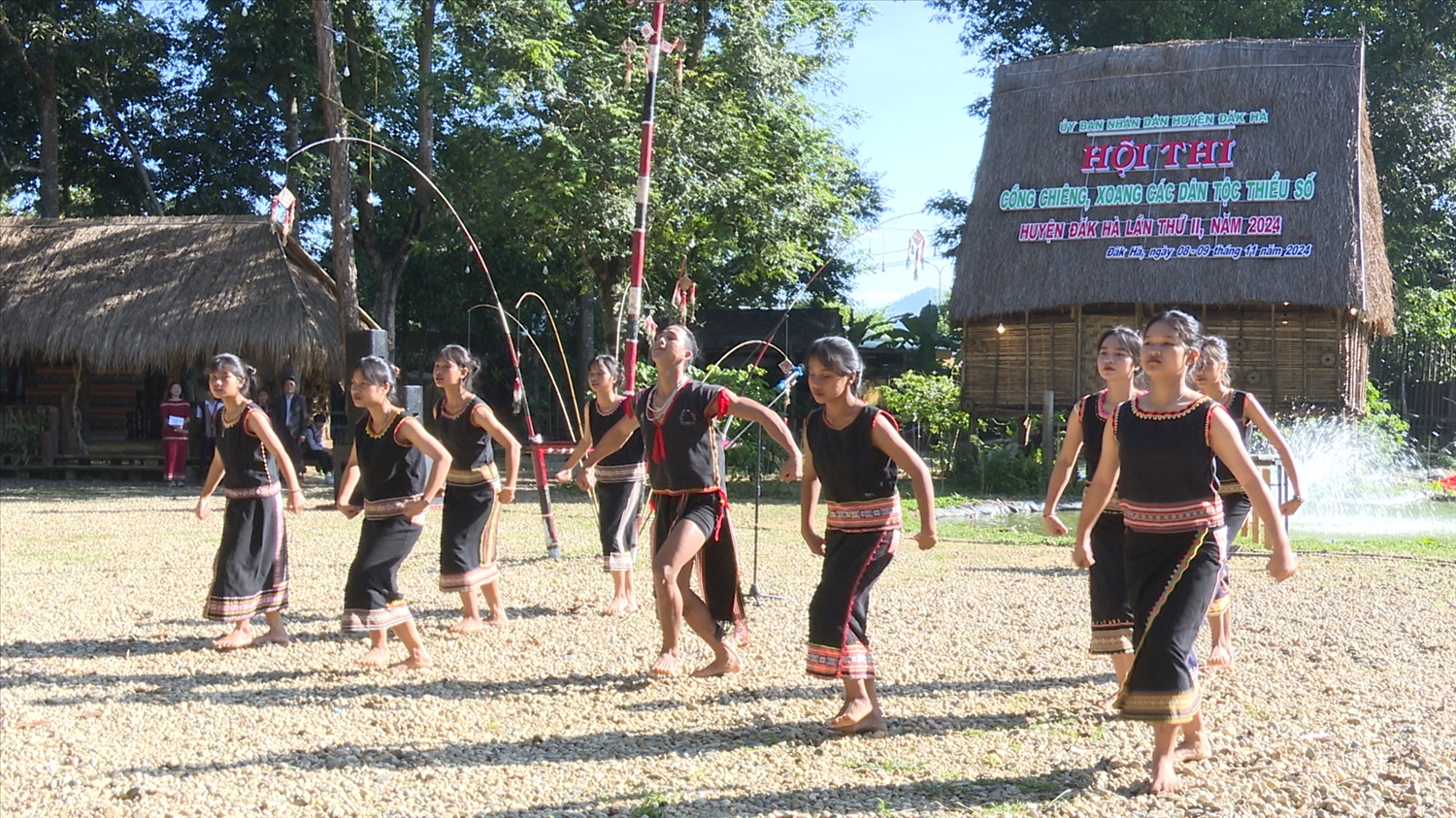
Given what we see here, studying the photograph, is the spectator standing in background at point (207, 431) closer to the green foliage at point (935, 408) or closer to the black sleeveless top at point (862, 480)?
the green foliage at point (935, 408)

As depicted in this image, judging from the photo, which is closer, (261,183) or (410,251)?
(410,251)

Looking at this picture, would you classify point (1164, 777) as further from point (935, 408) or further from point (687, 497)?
point (935, 408)

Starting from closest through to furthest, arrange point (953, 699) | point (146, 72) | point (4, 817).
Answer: point (4, 817)
point (953, 699)
point (146, 72)

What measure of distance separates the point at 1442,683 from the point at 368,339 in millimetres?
8947

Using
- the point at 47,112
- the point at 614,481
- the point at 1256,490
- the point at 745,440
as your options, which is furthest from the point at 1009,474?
the point at 47,112

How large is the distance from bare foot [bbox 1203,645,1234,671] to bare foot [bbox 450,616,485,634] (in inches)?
146

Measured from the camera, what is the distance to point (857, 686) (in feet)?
16.3

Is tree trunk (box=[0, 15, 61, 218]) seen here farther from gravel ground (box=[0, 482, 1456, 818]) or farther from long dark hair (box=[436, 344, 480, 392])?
long dark hair (box=[436, 344, 480, 392])

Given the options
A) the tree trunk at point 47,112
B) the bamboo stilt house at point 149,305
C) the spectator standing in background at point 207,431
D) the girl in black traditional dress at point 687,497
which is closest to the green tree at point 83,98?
the tree trunk at point 47,112

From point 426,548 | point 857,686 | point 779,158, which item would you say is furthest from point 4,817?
point 779,158

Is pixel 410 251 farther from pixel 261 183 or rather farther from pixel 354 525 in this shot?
pixel 354 525

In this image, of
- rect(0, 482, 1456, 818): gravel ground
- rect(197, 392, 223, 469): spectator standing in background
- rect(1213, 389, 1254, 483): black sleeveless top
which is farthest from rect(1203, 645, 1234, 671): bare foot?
rect(197, 392, 223, 469): spectator standing in background

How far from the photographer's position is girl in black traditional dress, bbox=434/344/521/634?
691 centimetres

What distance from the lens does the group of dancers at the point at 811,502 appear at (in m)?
4.28
